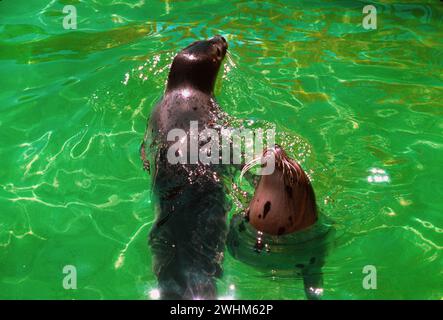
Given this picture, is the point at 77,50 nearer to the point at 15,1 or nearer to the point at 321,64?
the point at 15,1

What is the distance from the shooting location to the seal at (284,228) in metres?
3.23

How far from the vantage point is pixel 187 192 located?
3.80m

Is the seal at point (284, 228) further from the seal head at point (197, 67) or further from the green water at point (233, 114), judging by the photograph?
the seal head at point (197, 67)

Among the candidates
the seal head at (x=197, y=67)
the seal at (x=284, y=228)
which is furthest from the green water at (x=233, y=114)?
the seal head at (x=197, y=67)

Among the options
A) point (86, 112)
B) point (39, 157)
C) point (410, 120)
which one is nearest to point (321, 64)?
point (410, 120)

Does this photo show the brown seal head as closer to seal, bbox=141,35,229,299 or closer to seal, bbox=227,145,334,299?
seal, bbox=227,145,334,299

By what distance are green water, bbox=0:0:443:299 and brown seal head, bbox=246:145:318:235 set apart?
324 mm

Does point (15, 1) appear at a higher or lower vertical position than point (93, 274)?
higher

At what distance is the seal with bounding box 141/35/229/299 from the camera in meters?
3.27

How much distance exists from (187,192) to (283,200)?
0.78m

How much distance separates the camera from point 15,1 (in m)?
7.20

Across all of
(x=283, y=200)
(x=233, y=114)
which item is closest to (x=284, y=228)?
(x=283, y=200)

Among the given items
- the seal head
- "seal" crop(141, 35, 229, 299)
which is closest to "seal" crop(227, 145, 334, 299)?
"seal" crop(141, 35, 229, 299)
